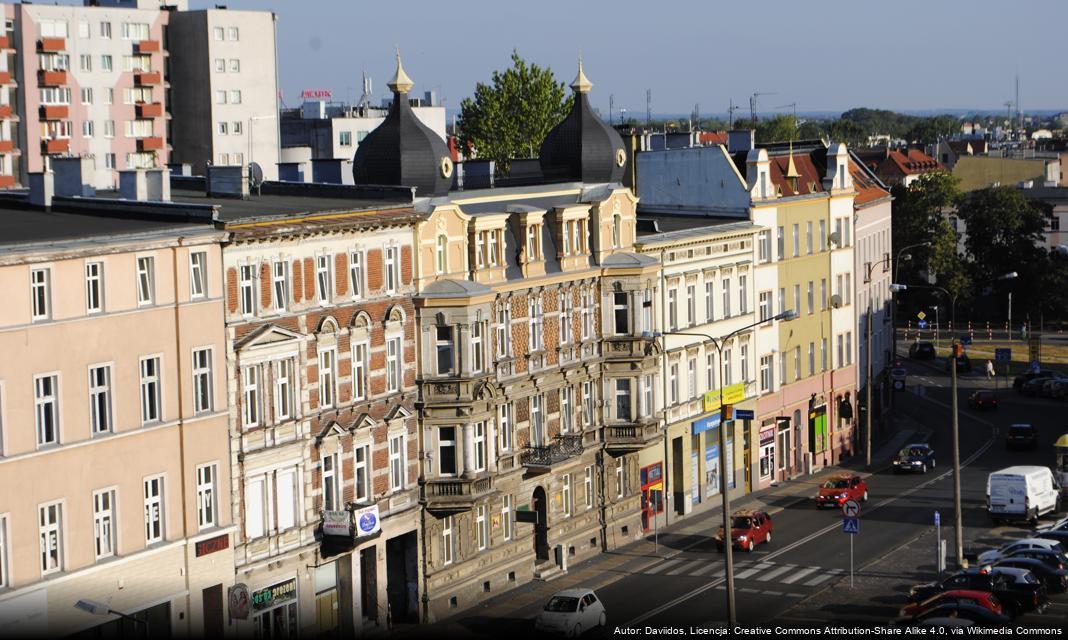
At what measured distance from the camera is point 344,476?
6216 centimetres

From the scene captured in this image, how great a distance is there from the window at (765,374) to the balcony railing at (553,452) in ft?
61.8

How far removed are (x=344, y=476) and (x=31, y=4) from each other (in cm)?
6840

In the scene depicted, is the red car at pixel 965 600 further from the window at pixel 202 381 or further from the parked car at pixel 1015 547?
the window at pixel 202 381

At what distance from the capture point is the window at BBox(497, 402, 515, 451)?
2749 inches

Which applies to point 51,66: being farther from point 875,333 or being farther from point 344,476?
point 344,476

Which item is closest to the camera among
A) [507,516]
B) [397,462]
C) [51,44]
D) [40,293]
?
[40,293]

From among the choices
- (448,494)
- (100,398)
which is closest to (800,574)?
(448,494)

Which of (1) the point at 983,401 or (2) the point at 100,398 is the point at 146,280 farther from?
(1) the point at 983,401

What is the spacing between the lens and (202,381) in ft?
184

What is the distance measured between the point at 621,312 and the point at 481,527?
40.7ft

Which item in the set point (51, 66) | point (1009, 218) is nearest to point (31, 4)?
point (51, 66)

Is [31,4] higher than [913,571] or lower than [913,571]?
higher

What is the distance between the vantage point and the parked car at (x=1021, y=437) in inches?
3962

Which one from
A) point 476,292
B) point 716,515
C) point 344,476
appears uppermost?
point 476,292
